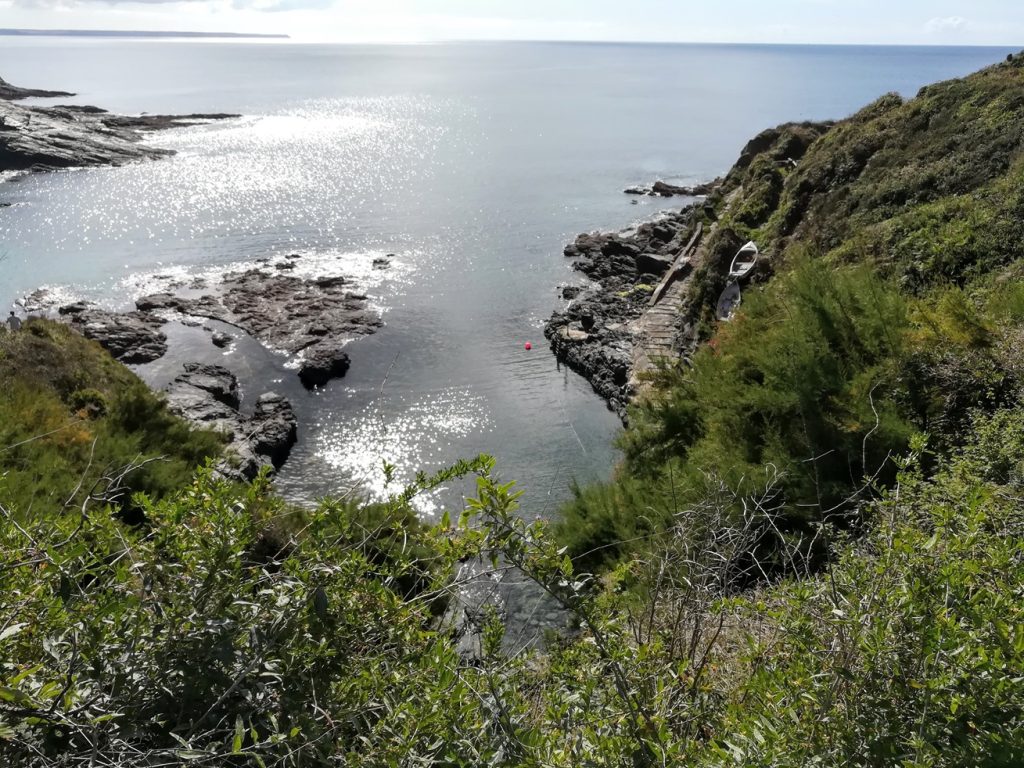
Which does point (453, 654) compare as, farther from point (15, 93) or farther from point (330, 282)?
point (15, 93)

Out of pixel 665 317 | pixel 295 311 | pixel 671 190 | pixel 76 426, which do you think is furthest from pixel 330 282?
pixel 671 190

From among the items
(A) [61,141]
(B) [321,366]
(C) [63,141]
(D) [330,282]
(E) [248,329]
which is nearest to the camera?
(B) [321,366]

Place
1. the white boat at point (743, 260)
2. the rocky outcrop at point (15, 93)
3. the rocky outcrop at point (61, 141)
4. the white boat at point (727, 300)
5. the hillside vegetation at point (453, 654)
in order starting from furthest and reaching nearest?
1. the rocky outcrop at point (15, 93)
2. the rocky outcrop at point (61, 141)
3. the white boat at point (743, 260)
4. the white boat at point (727, 300)
5. the hillside vegetation at point (453, 654)

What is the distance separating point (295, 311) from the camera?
1112 inches

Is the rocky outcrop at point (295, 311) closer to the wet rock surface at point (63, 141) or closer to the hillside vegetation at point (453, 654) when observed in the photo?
the hillside vegetation at point (453, 654)

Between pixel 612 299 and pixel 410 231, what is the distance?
50.1 feet

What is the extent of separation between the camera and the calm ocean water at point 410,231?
20.6 metres

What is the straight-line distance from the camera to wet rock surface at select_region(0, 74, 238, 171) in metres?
53.5

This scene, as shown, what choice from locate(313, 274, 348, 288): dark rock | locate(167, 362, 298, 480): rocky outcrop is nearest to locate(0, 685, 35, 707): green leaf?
locate(167, 362, 298, 480): rocky outcrop

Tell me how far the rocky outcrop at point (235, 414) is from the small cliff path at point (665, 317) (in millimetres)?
10489

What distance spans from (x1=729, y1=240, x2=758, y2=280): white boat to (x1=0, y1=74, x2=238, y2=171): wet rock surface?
52.7 metres

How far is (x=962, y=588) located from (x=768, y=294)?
38.5 ft

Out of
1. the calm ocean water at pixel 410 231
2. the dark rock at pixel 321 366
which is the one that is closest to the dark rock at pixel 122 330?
the calm ocean water at pixel 410 231

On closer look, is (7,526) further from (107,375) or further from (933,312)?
(107,375)
